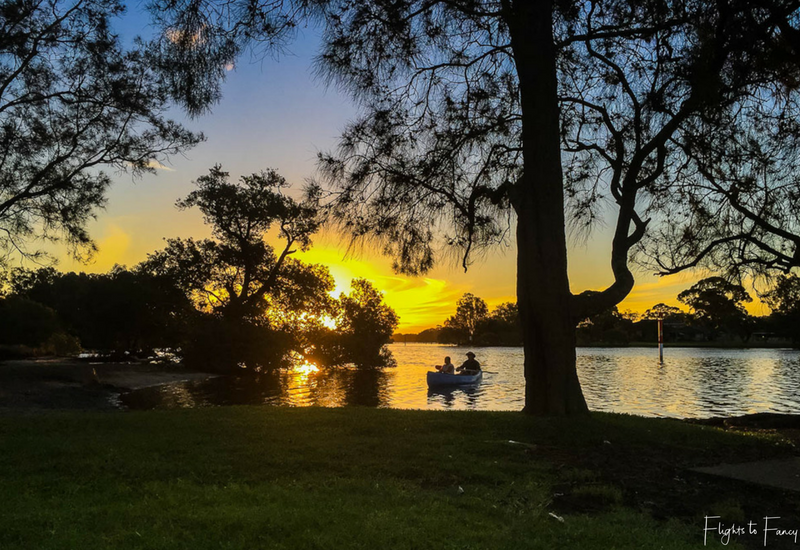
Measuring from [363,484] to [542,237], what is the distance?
6198 millimetres

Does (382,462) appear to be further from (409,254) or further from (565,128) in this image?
(565,128)

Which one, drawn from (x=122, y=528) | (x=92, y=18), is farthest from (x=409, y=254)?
(x=92, y=18)

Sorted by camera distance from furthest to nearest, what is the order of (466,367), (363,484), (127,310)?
(127,310), (466,367), (363,484)

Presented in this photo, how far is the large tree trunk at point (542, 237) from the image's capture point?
422 inches

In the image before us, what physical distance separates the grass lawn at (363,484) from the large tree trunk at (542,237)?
1.00m

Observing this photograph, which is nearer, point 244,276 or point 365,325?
point 244,276

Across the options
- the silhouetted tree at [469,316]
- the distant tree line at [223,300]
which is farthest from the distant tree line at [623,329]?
the distant tree line at [223,300]

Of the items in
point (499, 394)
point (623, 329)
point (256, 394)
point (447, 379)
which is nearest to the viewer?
point (256, 394)

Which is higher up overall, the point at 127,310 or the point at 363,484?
the point at 127,310

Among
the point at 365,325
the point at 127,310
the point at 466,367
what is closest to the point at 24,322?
the point at 127,310

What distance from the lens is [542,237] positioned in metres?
10.9

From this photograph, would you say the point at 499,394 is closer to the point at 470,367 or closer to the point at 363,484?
the point at 470,367

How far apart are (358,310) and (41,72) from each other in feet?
138

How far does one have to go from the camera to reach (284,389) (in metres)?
33.3
